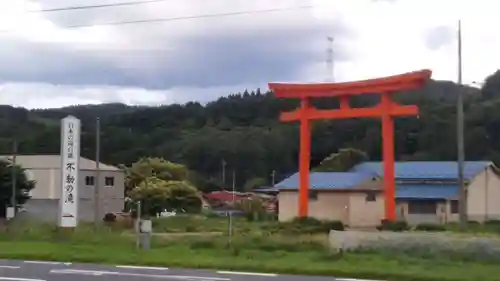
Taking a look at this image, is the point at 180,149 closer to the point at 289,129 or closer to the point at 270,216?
the point at 289,129

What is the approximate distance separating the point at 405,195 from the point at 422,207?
1411 mm

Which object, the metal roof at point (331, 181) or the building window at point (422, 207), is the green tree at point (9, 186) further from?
the building window at point (422, 207)

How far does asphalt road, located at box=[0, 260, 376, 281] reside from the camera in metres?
16.1

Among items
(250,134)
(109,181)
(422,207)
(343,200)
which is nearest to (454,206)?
(422,207)

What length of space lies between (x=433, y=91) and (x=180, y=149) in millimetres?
34160

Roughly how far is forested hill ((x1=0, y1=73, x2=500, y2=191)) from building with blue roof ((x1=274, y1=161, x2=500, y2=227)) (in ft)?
49.6

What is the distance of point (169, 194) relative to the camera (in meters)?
63.2

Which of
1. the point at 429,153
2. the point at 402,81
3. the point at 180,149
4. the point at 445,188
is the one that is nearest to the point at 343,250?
the point at 402,81

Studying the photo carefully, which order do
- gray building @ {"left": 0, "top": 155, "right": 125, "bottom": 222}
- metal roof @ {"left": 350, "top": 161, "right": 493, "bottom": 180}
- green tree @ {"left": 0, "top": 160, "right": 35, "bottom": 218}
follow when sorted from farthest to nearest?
gray building @ {"left": 0, "top": 155, "right": 125, "bottom": 222}
metal roof @ {"left": 350, "top": 161, "right": 493, "bottom": 180}
green tree @ {"left": 0, "top": 160, "right": 35, "bottom": 218}

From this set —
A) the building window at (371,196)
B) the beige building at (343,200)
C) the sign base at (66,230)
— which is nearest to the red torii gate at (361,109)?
the beige building at (343,200)

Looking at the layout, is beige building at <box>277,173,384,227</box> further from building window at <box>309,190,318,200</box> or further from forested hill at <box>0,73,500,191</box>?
forested hill at <box>0,73,500,191</box>

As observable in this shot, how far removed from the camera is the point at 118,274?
16984 mm

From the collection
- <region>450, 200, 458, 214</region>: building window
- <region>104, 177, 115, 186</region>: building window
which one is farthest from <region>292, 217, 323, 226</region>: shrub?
<region>104, 177, 115, 186</region>: building window

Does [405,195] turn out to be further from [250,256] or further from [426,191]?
[250,256]
